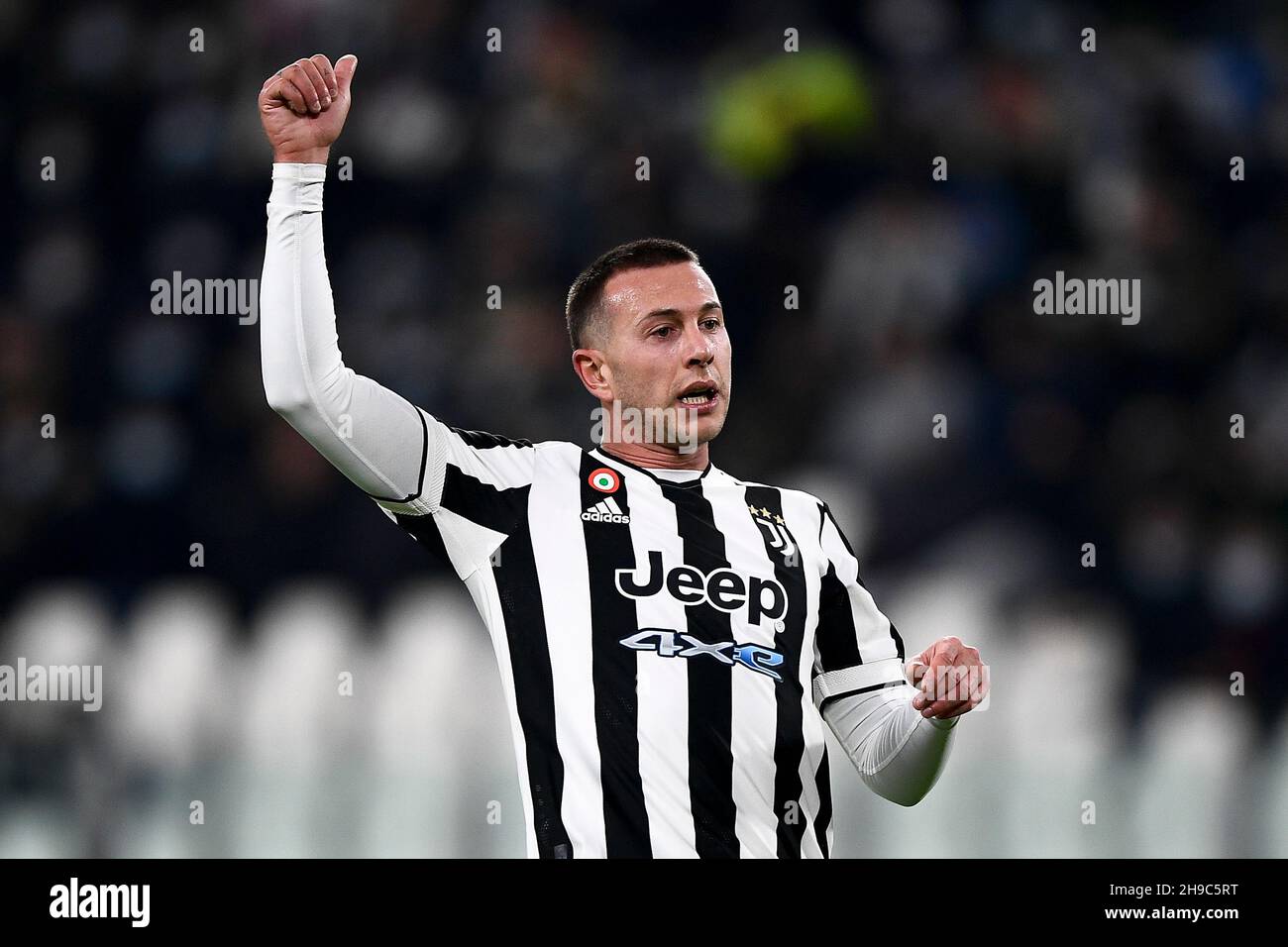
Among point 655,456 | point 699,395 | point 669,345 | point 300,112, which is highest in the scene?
point 300,112

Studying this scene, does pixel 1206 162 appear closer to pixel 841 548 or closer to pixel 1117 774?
pixel 1117 774

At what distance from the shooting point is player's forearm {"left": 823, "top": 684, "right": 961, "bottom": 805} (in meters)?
2.58

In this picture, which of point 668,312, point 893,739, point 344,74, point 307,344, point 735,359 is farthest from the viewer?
point 735,359

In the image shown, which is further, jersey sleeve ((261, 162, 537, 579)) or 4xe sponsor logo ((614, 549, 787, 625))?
4xe sponsor logo ((614, 549, 787, 625))

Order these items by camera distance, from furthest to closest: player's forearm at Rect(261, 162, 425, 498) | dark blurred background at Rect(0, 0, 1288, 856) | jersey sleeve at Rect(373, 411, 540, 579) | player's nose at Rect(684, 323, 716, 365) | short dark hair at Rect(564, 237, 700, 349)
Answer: dark blurred background at Rect(0, 0, 1288, 856) → short dark hair at Rect(564, 237, 700, 349) → player's nose at Rect(684, 323, 716, 365) → jersey sleeve at Rect(373, 411, 540, 579) → player's forearm at Rect(261, 162, 425, 498)

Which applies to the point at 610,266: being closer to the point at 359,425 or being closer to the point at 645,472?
the point at 645,472

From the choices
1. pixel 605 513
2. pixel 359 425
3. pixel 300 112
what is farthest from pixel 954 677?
pixel 300 112

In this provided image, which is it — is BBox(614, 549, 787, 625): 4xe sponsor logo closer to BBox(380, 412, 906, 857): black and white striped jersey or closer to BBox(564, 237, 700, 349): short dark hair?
BBox(380, 412, 906, 857): black and white striped jersey

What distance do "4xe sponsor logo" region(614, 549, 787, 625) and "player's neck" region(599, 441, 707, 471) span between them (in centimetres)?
26

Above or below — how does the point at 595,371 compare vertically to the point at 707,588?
above

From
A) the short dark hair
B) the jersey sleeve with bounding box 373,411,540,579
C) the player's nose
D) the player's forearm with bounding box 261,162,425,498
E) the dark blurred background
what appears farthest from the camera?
the dark blurred background

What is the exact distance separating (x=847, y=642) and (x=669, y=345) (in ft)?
2.25

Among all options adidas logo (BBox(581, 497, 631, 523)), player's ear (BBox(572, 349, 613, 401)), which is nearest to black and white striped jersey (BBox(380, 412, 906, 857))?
adidas logo (BBox(581, 497, 631, 523))

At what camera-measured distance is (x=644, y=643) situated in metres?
2.46
